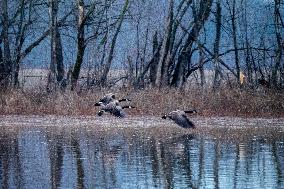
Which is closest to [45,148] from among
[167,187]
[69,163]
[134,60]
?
[69,163]

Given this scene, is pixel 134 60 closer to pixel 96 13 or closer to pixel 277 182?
pixel 96 13

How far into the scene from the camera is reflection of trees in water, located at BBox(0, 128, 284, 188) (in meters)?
10.0

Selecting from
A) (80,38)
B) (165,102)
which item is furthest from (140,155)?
(80,38)

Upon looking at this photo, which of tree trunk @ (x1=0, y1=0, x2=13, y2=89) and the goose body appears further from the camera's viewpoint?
tree trunk @ (x1=0, y1=0, x2=13, y2=89)

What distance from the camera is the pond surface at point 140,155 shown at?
10.0 meters

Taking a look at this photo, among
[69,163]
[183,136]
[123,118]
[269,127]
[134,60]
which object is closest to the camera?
[69,163]

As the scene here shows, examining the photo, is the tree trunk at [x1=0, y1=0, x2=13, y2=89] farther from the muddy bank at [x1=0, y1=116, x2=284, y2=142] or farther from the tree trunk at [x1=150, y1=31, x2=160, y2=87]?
the muddy bank at [x1=0, y1=116, x2=284, y2=142]

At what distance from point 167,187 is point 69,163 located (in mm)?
2851

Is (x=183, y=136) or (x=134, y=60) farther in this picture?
(x=134, y=60)

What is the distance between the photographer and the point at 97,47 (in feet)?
102

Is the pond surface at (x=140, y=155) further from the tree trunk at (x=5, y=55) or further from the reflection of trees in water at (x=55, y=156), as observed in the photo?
the tree trunk at (x=5, y=55)

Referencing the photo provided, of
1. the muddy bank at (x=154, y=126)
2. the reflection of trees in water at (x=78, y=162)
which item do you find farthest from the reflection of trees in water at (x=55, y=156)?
the muddy bank at (x=154, y=126)

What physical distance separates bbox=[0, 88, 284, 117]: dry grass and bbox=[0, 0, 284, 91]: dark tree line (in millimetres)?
2813

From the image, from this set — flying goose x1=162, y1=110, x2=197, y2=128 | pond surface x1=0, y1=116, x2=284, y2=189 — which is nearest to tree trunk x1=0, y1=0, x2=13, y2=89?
pond surface x1=0, y1=116, x2=284, y2=189
